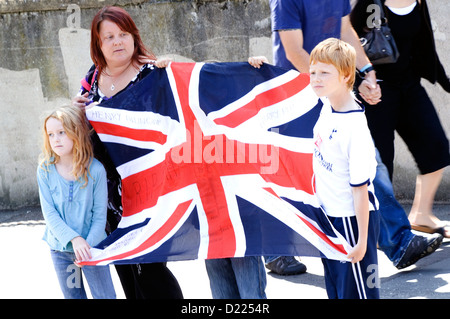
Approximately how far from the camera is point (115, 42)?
3.78 metres

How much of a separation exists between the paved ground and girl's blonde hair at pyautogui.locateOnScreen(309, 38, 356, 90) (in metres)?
1.56

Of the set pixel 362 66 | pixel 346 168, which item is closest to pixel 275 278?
pixel 362 66

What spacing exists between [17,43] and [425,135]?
3825 millimetres

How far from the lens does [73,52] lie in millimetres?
6664

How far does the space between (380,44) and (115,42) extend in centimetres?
168

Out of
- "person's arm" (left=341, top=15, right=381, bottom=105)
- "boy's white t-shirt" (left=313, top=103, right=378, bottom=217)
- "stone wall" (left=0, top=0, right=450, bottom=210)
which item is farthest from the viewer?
"stone wall" (left=0, top=0, right=450, bottom=210)

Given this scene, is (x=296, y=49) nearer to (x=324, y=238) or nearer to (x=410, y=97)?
(x=410, y=97)

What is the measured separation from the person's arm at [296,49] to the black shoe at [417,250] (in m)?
1.23

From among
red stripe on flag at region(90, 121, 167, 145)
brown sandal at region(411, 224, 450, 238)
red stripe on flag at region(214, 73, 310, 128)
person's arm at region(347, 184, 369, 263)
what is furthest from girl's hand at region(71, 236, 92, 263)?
brown sandal at region(411, 224, 450, 238)

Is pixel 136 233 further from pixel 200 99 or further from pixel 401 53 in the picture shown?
pixel 401 53

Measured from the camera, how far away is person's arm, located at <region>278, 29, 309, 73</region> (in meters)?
4.34

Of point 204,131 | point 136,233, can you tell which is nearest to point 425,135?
point 204,131

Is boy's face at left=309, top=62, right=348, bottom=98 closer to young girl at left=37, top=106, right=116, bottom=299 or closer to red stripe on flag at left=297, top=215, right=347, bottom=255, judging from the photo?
red stripe on flag at left=297, top=215, right=347, bottom=255

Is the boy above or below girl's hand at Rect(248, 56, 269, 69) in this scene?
below
